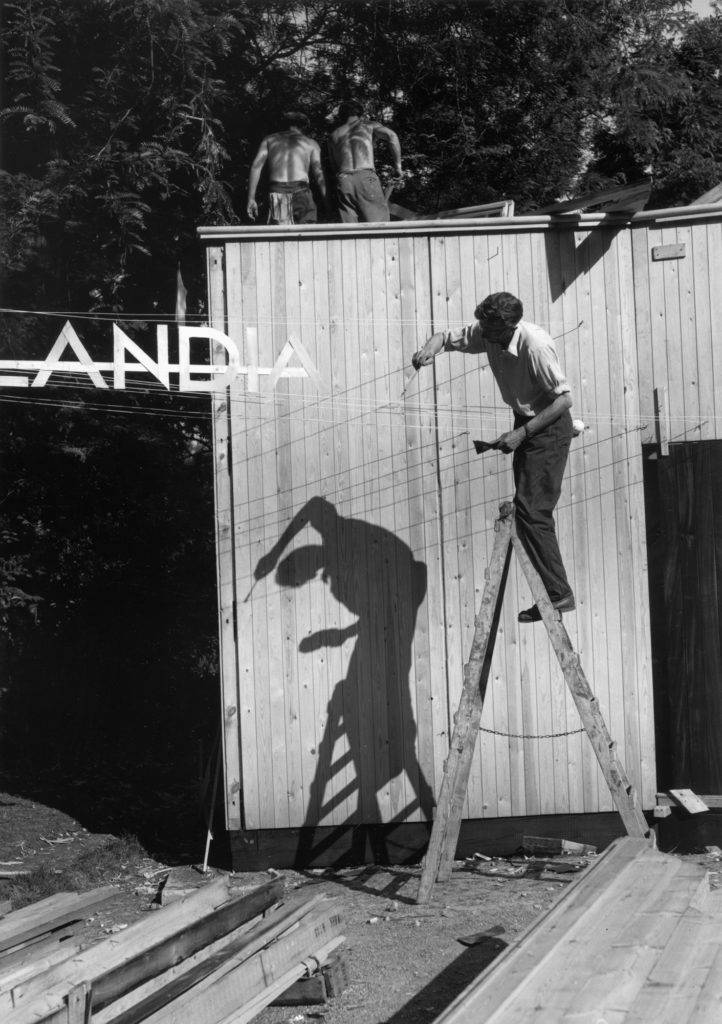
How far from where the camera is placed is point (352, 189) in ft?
32.0

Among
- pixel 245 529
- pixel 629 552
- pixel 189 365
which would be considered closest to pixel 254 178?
pixel 189 365

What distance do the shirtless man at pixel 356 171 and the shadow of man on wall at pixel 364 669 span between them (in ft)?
9.97

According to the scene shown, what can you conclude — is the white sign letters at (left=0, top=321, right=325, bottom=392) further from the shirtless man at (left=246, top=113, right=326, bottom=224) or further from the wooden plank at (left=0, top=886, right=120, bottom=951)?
the wooden plank at (left=0, top=886, right=120, bottom=951)

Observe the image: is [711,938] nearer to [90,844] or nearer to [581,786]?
[581,786]

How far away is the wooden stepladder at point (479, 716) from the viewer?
21.1 ft

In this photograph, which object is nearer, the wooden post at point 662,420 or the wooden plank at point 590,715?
the wooden plank at point 590,715

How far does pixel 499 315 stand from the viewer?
6.53 meters

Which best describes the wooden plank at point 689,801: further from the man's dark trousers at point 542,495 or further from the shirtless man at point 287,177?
the shirtless man at point 287,177

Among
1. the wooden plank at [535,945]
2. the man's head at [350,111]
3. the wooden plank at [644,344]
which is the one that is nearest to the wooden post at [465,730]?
the wooden plank at [535,945]

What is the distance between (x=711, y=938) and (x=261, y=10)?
13.5m

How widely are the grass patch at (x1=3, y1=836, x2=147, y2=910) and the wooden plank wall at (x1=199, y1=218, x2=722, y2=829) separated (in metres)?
1.16

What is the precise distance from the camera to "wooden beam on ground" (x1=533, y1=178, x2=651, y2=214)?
7.39 meters

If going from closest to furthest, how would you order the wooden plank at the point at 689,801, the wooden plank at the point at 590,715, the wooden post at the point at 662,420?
the wooden plank at the point at 590,715, the wooden plank at the point at 689,801, the wooden post at the point at 662,420

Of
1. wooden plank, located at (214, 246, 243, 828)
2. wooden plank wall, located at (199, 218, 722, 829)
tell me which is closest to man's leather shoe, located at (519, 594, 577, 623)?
wooden plank wall, located at (199, 218, 722, 829)
